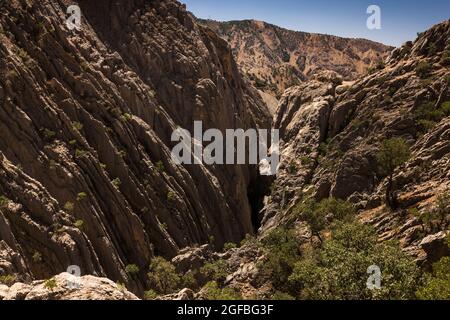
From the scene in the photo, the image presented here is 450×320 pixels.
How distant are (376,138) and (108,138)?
3645cm

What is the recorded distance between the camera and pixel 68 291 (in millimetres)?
22266

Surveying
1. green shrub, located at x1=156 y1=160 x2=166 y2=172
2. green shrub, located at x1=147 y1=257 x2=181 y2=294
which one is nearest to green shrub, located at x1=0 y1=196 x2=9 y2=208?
green shrub, located at x1=147 y1=257 x2=181 y2=294

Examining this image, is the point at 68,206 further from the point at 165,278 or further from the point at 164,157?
the point at 164,157

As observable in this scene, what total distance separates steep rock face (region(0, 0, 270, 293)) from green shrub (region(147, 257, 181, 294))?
2499mm

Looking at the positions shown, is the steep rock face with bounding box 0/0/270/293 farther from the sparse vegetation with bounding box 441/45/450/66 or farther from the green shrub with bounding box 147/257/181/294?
the sparse vegetation with bounding box 441/45/450/66

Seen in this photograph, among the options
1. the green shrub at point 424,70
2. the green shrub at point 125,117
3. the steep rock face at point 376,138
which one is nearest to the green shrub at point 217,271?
the steep rock face at point 376,138

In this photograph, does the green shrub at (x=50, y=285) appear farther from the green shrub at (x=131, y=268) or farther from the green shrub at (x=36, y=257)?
the green shrub at (x=131, y=268)

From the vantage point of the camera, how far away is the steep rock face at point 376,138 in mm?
48125

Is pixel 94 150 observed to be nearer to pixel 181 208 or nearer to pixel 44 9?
pixel 181 208

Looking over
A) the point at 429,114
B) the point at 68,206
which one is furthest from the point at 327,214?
the point at 68,206

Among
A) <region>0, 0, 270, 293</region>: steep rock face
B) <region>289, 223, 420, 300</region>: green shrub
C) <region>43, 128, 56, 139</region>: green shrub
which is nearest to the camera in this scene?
<region>289, 223, 420, 300</region>: green shrub

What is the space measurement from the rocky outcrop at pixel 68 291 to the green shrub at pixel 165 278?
2626 centimetres

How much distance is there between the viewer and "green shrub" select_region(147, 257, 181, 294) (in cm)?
4939
